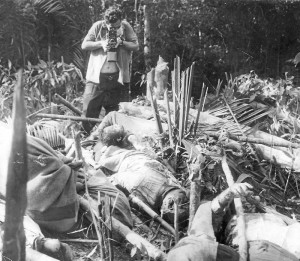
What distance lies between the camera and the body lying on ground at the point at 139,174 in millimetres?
5105

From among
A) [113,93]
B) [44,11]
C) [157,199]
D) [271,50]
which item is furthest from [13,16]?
[157,199]

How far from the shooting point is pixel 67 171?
4609 mm

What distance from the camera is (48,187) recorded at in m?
4.47

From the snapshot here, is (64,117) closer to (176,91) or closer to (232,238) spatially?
(176,91)

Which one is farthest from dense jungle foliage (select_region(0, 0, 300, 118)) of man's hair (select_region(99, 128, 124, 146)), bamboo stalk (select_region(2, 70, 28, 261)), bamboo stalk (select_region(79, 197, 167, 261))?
bamboo stalk (select_region(2, 70, 28, 261))

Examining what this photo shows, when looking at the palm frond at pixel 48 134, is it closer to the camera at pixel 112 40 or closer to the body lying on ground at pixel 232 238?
the camera at pixel 112 40

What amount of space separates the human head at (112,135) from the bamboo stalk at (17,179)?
3953 mm

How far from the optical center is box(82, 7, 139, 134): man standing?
24.1 ft

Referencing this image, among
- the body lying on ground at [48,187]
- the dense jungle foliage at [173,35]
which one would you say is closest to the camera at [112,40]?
the dense jungle foliage at [173,35]

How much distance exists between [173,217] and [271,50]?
7357mm

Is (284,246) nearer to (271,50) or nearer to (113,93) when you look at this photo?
(113,93)

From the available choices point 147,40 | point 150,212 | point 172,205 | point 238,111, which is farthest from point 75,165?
point 147,40

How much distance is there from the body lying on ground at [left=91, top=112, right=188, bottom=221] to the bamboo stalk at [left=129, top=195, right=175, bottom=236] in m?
0.07

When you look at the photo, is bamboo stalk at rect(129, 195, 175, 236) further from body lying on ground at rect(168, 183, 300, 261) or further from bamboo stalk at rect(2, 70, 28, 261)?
bamboo stalk at rect(2, 70, 28, 261)
